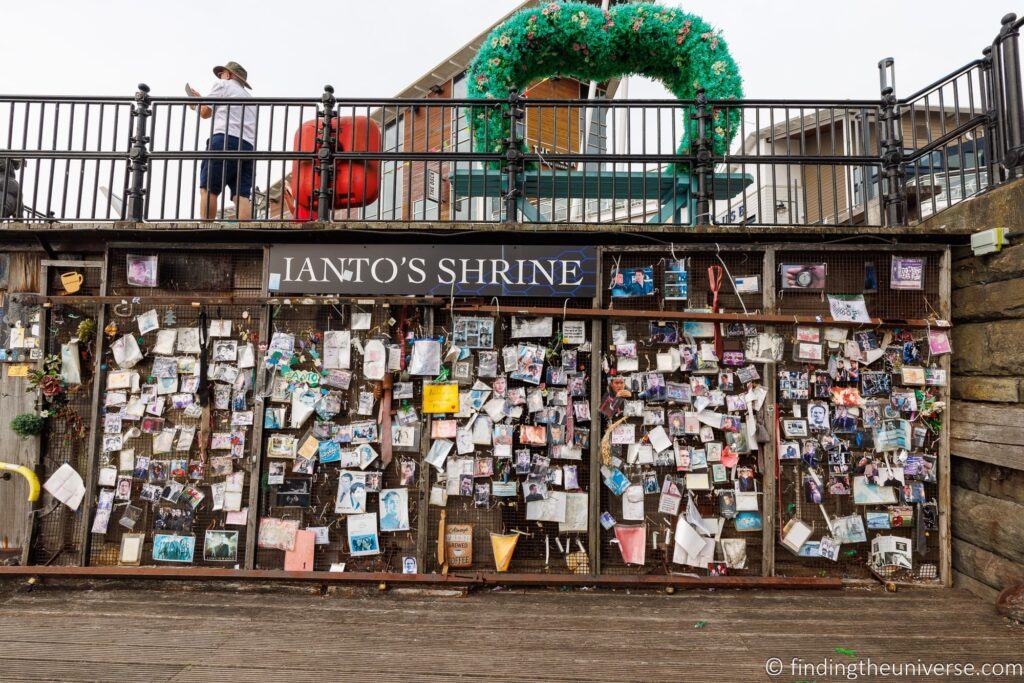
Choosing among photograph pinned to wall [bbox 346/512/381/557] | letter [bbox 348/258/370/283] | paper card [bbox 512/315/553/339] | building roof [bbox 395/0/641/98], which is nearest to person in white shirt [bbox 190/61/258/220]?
letter [bbox 348/258/370/283]

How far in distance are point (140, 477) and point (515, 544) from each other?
11.4 ft

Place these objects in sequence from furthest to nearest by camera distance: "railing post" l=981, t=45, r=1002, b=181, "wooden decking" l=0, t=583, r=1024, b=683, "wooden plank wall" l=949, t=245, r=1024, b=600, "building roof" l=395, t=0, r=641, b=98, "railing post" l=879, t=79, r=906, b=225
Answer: "building roof" l=395, t=0, r=641, b=98 → "railing post" l=879, t=79, r=906, b=225 → "railing post" l=981, t=45, r=1002, b=181 → "wooden plank wall" l=949, t=245, r=1024, b=600 → "wooden decking" l=0, t=583, r=1024, b=683

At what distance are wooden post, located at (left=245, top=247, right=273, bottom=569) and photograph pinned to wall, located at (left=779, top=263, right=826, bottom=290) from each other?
188 inches

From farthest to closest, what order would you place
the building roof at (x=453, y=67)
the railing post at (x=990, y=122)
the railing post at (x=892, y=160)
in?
the building roof at (x=453, y=67), the railing post at (x=892, y=160), the railing post at (x=990, y=122)

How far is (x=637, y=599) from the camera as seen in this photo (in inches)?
186

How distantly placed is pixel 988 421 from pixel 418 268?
16.3ft

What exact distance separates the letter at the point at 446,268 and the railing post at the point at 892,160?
4126 mm

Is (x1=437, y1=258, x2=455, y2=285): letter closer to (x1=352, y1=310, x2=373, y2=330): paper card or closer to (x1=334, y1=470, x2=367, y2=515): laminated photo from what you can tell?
(x1=352, y1=310, x2=373, y2=330): paper card

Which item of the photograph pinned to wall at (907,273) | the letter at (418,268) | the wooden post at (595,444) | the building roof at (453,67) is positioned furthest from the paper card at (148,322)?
the building roof at (453,67)

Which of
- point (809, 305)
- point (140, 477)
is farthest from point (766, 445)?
point (140, 477)

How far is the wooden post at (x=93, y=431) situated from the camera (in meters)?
5.00

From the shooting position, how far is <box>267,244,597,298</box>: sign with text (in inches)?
199

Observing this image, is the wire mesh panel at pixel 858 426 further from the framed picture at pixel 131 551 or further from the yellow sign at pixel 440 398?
the framed picture at pixel 131 551

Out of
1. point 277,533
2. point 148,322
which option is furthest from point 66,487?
point 277,533
